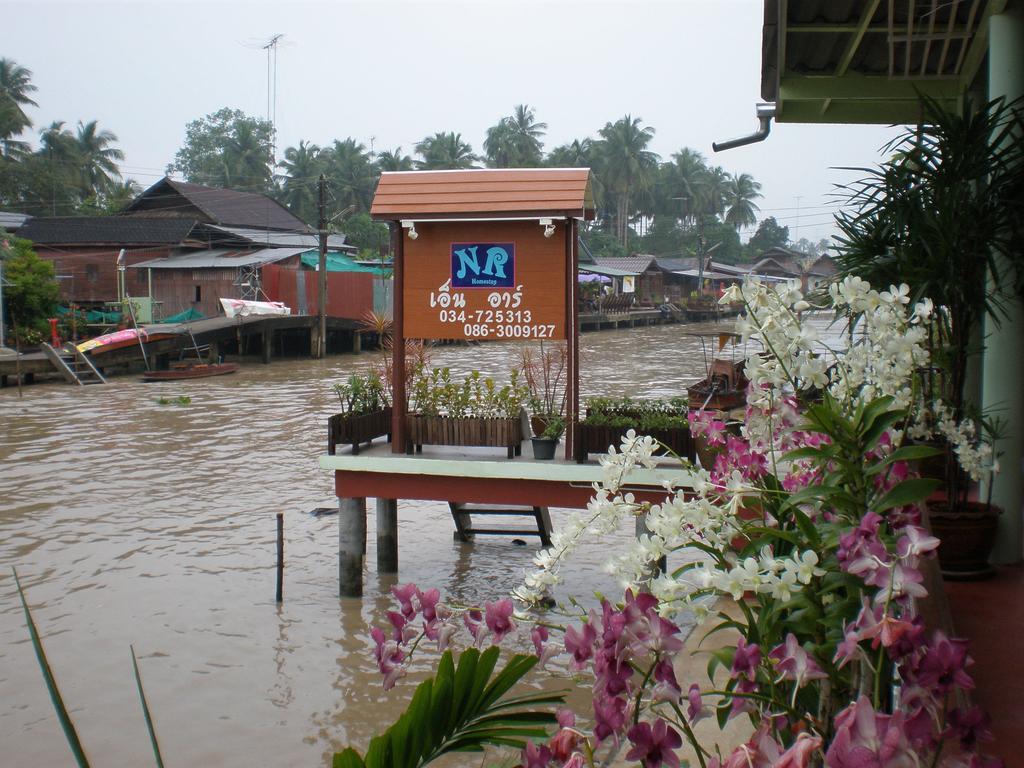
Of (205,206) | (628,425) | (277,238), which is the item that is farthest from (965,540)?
(205,206)

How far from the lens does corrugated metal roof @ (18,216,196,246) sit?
123 feet

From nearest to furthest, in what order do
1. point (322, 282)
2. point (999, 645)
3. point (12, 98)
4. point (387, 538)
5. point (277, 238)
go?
point (999, 645) → point (387, 538) → point (322, 282) → point (277, 238) → point (12, 98)

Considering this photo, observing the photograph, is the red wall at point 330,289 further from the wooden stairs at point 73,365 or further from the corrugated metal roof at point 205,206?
the wooden stairs at point 73,365

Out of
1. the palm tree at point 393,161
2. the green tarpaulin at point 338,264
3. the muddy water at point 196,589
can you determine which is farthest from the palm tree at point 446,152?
the muddy water at point 196,589

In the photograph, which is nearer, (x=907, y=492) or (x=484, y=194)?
(x=907, y=492)

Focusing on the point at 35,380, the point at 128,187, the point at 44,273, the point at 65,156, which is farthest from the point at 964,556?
the point at 128,187

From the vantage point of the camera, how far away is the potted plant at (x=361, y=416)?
8.42m

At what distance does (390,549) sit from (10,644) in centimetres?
323

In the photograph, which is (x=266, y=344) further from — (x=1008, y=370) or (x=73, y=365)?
(x=1008, y=370)

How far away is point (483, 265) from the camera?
8.58 meters

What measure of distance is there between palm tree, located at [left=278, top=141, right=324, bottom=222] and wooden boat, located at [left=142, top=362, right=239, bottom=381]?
36.7 m

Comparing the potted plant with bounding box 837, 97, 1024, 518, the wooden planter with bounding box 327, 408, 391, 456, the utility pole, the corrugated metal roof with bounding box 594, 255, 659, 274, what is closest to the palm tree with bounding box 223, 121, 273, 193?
the corrugated metal roof with bounding box 594, 255, 659, 274

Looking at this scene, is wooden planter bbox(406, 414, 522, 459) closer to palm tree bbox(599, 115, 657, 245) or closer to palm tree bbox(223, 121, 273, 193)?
palm tree bbox(223, 121, 273, 193)

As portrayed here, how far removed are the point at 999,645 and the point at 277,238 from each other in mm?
40224
